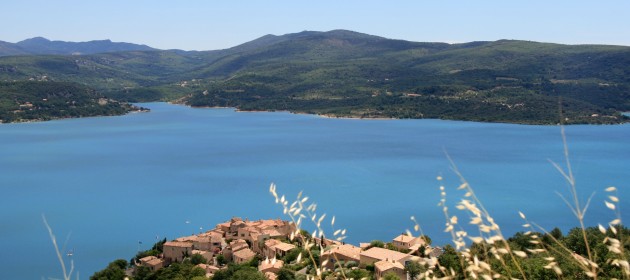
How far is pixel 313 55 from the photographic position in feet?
373

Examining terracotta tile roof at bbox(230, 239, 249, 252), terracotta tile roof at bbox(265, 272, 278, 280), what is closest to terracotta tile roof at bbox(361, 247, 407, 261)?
terracotta tile roof at bbox(265, 272, 278, 280)

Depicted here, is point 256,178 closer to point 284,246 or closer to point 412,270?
point 284,246

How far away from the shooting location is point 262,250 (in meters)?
12.2

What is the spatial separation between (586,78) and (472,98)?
758 inches

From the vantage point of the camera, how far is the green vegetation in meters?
51.4

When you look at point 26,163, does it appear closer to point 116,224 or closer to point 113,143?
point 113,143

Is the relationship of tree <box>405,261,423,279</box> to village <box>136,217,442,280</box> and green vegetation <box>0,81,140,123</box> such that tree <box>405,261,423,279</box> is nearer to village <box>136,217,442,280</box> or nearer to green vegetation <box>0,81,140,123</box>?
village <box>136,217,442,280</box>

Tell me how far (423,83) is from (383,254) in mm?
59882

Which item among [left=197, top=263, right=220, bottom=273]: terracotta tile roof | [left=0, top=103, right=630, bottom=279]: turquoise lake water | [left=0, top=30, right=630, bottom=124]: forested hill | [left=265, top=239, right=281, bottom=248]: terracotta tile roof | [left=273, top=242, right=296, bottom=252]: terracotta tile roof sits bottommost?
[left=0, top=103, right=630, bottom=279]: turquoise lake water

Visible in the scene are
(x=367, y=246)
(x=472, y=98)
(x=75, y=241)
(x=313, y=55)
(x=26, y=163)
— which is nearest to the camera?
(x=367, y=246)

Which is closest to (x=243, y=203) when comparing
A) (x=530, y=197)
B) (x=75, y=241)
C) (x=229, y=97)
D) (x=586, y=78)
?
(x=75, y=241)

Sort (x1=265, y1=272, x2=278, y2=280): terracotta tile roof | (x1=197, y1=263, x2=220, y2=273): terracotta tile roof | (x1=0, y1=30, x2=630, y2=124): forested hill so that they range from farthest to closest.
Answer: (x1=0, y1=30, x2=630, y2=124): forested hill < (x1=197, y1=263, x2=220, y2=273): terracotta tile roof < (x1=265, y1=272, x2=278, y2=280): terracotta tile roof

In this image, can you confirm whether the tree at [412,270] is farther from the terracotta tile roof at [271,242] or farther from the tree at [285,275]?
the terracotta tile roof at [271,242]

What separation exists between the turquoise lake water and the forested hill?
8622 mm
